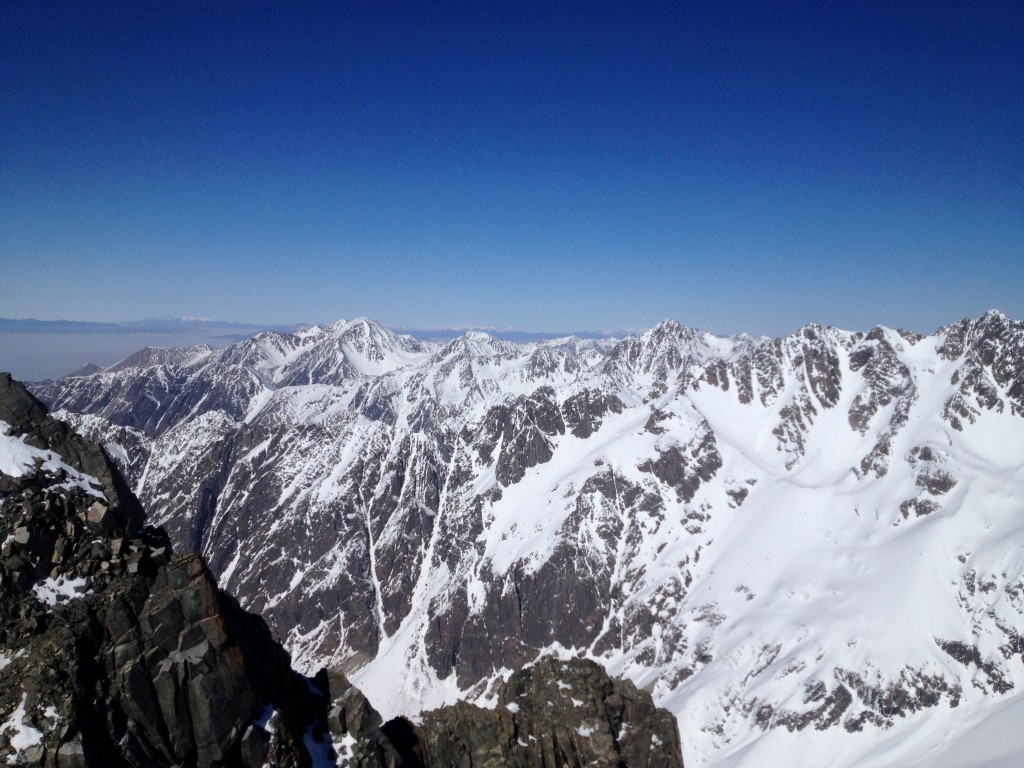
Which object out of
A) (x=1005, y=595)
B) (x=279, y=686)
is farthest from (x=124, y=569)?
(x=1005, y=595)

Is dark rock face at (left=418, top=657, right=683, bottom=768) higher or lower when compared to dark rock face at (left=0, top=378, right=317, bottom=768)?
lower

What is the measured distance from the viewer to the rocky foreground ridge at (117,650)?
83.0 ft

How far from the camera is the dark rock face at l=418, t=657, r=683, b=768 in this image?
44.6 metres

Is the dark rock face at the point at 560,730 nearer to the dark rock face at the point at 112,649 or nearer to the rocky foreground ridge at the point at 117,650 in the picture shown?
the rocky foreground ridge at the point at 117,650

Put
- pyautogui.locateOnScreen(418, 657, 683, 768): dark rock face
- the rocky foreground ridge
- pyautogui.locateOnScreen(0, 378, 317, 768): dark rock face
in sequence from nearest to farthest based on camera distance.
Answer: pyautogui.locateOnScreen(0, 378, 317, 768): dark rock face < the rocky foreground ridge < pyautogui.locateOnScreen(418, 657, 683, 768): dark rock face

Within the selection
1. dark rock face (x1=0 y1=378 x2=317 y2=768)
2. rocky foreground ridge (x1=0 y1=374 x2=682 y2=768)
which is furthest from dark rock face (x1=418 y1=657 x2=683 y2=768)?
dark rock face (x1=0 y1=378 x2=317 y2=768)

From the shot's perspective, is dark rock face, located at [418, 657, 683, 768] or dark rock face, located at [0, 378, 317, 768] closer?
dark rock face, located at [0, 378, 317, 768]

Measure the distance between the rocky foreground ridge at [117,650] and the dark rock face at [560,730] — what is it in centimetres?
788

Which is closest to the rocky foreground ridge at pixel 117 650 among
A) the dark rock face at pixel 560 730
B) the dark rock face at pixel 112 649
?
the dark rock face at pixel 112 649

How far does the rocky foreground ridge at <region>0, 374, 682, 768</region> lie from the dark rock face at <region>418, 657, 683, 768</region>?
788 centimetres

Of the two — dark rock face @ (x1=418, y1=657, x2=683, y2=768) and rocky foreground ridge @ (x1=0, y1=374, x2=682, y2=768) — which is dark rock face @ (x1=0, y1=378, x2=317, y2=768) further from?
dark rock face @ (x1=418, y1=657, x2=683, y2=768)

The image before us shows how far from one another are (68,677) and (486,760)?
30.6 m

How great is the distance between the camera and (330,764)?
115 feet

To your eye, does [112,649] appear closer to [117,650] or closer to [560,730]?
[117,650]
